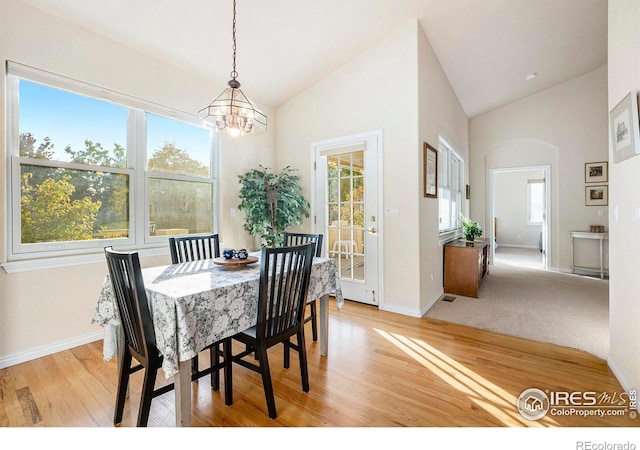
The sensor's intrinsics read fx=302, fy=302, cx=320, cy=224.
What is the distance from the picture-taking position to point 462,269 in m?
4.03

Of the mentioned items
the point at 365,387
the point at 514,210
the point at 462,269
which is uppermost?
the point at 514,210

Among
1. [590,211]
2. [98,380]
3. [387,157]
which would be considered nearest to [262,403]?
[98,380]

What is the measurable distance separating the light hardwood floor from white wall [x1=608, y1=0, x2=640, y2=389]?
25 centimetres

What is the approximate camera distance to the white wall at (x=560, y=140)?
536 cm

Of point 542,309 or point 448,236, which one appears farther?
point 448,236

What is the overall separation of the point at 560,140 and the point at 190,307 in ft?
22.8

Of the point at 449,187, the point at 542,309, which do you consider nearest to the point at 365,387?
the point at 542,309

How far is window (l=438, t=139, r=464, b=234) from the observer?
436 cm

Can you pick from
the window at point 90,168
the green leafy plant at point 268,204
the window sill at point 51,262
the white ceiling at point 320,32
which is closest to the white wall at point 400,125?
the white ceiling at point 320,32

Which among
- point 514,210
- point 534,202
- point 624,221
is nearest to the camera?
point 624,221

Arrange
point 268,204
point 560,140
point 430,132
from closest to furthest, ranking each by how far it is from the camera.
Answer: point 430,132, point 268,204, point 560,140

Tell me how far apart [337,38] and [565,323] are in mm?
3842

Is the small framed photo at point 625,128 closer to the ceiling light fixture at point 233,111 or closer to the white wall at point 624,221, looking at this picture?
the white wall at point 624,221

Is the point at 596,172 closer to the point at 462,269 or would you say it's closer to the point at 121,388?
the point at 462,269
